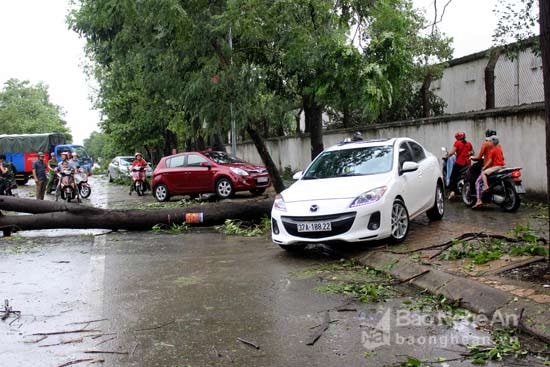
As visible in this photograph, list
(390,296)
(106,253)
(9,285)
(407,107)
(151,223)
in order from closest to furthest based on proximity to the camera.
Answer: (390,296) < (9,285) < (106,253) < (151,223) < (407,107)

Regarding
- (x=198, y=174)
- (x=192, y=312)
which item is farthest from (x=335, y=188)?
(x=198, y=174)

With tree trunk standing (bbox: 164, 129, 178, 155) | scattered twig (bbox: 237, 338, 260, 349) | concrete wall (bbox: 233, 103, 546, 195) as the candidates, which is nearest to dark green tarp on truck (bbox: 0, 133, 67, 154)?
tree trunk standing (bbox: 164, 129, 178, 155)

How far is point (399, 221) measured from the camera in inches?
338

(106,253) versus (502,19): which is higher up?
(502,19)

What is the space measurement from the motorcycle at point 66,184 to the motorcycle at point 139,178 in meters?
2.68

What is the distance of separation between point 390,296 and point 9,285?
4905 millimetres

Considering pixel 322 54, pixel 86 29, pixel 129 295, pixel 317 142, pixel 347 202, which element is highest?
pixel 86 29

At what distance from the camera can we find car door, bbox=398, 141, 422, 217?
8992 millimetres

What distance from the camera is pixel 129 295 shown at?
6.68 m

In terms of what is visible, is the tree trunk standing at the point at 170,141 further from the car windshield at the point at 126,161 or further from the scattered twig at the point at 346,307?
the scattered twig at the point at 346,307

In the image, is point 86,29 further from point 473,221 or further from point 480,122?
point 473,221

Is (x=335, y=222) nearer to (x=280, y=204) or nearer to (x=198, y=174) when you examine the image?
(x=280, y=204)

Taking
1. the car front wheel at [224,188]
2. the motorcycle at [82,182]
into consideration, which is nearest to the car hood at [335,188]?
the car front wheel at [224,188]

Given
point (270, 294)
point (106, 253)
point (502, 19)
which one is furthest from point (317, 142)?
point (270, 294)
